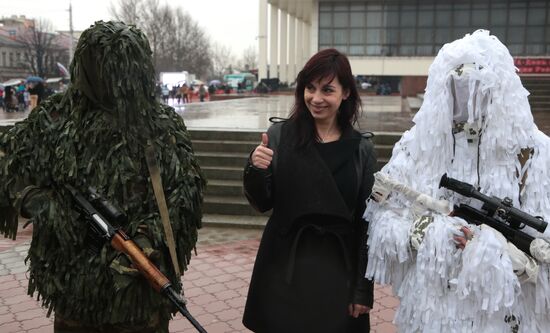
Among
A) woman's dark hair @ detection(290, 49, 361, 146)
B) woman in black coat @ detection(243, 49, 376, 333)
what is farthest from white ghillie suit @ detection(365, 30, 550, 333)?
woman's dark hair @ detection(290, 49, 361, 146)

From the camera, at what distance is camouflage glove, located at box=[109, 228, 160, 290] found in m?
2.00

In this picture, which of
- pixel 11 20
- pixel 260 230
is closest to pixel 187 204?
pixel 260 230

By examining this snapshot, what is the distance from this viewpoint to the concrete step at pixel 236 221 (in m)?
6.30

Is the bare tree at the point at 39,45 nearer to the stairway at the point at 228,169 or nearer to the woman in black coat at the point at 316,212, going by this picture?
the stairway at the point at 228,169

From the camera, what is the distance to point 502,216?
6.44 feet

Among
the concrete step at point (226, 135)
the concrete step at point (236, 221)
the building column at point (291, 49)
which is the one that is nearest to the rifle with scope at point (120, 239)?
the concrete step at point (236, 221)

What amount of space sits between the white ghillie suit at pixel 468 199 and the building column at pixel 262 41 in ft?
128

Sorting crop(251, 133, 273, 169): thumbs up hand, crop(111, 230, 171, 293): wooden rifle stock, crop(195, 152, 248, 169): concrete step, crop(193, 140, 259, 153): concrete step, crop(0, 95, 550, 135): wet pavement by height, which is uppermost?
crop(251, 133, 273, 169): thumbs up hand

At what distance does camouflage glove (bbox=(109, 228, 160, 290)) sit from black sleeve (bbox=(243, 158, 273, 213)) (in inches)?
18.0

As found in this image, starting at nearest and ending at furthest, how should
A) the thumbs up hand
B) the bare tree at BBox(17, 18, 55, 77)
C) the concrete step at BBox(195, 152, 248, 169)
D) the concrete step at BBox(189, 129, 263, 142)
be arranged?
the thumbs up hand, the concrete step at BBox(195, 152, 248, 169), the concrete step at BBox(189, 129, 263, 142), the bare tree at BBox(17, 18, 55, 77)

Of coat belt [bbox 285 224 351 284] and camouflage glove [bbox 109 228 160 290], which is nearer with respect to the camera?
camouflage glove [bbox 109 228 160 290]

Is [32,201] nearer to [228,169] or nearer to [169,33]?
[228,169]

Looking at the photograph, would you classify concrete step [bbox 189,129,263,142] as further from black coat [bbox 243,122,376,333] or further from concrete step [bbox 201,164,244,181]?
black coat [bbox 243,122,376,333]

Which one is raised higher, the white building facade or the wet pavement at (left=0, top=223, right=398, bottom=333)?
the white building facade
